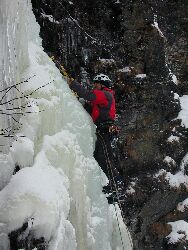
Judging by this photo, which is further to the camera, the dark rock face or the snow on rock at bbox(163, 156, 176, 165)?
the snow on rock at bbox(163, 156, 176, 165)

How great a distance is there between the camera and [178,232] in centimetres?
999

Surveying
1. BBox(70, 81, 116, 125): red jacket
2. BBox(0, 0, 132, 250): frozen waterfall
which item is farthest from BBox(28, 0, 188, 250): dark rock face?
BBox(0, 0, 132, 250): frozen waterfall

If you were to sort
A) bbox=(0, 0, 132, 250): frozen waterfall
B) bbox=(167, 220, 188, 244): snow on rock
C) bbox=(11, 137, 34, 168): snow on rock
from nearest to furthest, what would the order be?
bbox=(0, 0, 132, 250): frozen waterfall → bbox=(11, 137, 34, 168): snow on rock → bbox=(167, 220, 188, 244): snow on rock

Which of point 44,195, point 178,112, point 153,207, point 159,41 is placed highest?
point 159,41

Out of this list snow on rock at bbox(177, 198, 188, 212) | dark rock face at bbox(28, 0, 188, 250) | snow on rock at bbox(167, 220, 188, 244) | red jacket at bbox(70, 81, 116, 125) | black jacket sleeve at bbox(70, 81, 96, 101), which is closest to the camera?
black jacket sleeve at bbox(70, 81, 96, 101)

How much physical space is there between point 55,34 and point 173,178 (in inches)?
183

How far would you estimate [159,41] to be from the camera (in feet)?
31.0

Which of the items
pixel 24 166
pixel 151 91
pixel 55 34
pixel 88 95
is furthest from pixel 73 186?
pixel 151 91

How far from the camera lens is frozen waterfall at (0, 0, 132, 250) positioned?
416 centimetres

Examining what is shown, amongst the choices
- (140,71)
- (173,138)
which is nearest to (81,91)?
(140,71)

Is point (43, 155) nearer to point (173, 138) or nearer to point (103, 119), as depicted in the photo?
point (103, 119)

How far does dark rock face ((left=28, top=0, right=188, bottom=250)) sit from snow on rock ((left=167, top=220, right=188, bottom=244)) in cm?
12

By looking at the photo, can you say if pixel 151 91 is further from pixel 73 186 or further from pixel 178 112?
pixel 73 186

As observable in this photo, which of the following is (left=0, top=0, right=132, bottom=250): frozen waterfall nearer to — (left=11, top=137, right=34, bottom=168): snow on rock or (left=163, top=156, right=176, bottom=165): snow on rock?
(left=11, top=137, right=34, bottom=168): snow on rock
